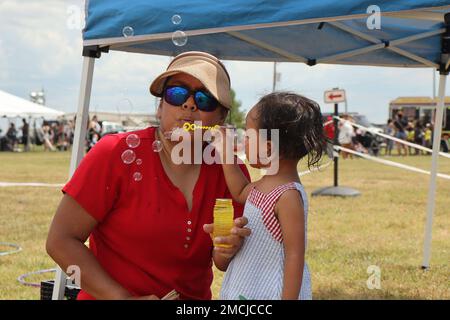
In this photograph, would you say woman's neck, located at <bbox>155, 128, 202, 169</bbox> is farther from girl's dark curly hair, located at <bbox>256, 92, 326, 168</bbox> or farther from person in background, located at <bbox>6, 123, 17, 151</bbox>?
person in background, located at <bbox>6, 123, 17, 151</bbox>

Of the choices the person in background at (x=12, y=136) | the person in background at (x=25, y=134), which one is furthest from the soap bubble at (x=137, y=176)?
the person in background at (x=25, y=134)

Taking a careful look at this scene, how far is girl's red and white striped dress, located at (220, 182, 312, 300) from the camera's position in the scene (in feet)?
7.45

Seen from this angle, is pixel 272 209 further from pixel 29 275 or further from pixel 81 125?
pixel 29 275

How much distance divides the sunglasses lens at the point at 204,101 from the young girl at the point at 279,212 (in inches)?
5.7

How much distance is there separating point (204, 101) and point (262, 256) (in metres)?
0.59

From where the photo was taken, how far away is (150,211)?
2.30m

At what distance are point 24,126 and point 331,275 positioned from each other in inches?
1155

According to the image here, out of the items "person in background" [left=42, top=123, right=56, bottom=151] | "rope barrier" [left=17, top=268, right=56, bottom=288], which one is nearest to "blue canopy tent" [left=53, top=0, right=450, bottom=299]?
"rope barrier" [left=17, top=268, right=56, bottom=288]

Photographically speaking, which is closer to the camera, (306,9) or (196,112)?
(196,112)

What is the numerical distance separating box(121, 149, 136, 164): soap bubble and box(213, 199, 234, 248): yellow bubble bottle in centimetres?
38

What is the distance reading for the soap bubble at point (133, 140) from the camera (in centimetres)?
239

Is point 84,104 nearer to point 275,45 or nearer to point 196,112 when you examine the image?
point 196,112

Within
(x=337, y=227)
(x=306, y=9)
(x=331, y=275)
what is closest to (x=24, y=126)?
(x=337, y=227)

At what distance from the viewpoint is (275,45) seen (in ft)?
15.4
